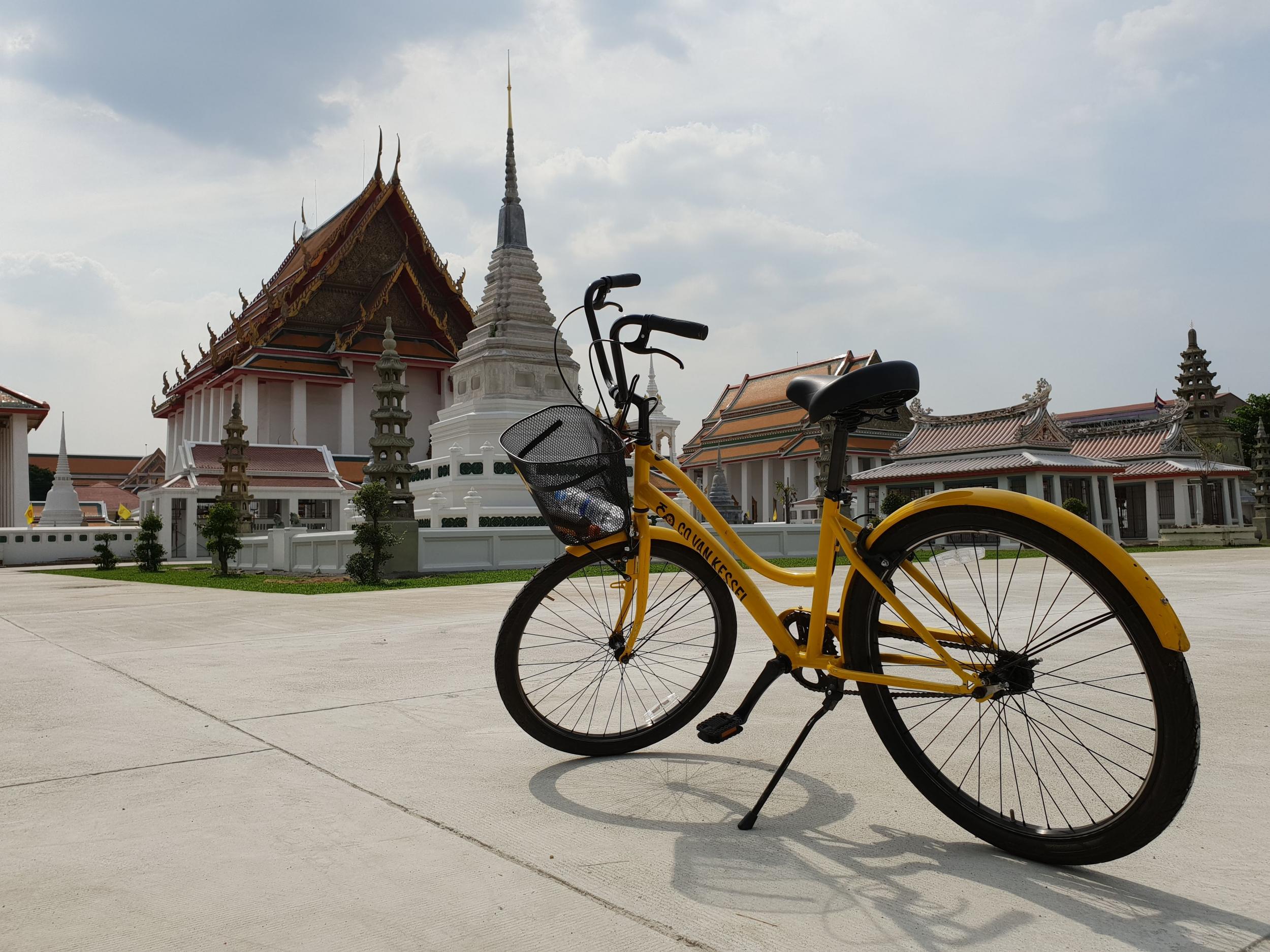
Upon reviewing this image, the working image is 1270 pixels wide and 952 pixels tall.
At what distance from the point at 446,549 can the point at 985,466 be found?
1921 centimetres

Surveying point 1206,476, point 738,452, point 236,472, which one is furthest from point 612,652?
point 738,452

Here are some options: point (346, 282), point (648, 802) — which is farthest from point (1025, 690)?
point (346, 282)

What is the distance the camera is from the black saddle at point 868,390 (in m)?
2.46

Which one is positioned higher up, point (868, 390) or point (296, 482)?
point (296, 482)

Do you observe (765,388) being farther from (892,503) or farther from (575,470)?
(575,470)

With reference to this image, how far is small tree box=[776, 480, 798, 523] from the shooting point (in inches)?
1549

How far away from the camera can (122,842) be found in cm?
230

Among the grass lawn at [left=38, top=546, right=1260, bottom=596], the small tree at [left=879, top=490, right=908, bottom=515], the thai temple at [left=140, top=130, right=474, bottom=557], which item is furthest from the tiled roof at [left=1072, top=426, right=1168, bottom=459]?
the thai temple at [left=140, top=130, right=474, bottom=557]

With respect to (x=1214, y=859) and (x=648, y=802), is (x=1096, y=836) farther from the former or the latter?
(x=648, y=802)

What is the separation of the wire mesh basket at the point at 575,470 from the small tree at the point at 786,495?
116ft

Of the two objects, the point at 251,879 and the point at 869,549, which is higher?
the point at 869,549

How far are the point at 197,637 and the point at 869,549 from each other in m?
5.96

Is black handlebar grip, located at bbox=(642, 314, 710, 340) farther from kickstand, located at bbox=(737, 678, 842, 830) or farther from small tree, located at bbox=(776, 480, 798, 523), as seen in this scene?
small tree, located at bbox=(776, 480, 798, 523)

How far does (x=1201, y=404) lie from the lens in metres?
38.3
